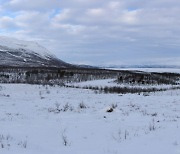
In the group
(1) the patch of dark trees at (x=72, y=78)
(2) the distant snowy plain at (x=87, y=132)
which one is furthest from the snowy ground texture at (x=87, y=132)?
(1) the patch of dark trees at (x=72, y=78)

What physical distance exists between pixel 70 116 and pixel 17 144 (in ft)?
20.5

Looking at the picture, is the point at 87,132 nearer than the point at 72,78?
Yes

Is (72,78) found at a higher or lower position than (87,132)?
higher

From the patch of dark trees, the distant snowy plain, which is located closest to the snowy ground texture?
the distant snowy plain

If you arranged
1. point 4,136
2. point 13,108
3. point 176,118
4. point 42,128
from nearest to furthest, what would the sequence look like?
point 4,136
point 42,128
point 176,118
point 13,108

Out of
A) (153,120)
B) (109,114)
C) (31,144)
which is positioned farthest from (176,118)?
(31,144)

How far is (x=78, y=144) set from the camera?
34.9 ft

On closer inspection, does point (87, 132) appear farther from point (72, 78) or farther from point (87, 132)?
point (72, 78)

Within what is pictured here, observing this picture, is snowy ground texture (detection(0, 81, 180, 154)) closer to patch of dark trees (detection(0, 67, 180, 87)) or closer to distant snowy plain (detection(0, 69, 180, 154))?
distant snowy plain (detection(0, 69, 180, 154))

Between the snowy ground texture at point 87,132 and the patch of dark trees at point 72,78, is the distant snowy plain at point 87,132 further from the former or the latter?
the patch of dark trees at point 72,78

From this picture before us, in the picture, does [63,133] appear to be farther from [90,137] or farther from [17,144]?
[17,144]

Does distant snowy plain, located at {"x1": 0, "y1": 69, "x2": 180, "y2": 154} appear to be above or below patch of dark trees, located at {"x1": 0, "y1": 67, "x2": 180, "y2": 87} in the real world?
below

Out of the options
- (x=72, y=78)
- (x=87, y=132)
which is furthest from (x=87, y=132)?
(x=72, y=78)

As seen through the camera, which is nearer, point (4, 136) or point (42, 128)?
point (4, 136)
